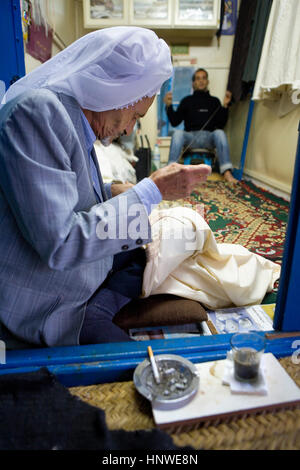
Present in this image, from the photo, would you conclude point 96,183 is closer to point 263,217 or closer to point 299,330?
point 299,330

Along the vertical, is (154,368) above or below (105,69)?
below

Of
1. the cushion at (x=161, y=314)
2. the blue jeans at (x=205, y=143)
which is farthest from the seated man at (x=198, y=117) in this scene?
the cushion at (x=161, y=314)

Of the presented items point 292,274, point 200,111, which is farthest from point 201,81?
point 292,274

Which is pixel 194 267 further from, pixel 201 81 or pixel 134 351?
pixel 201 81

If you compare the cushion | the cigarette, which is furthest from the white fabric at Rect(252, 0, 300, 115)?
the cigarette

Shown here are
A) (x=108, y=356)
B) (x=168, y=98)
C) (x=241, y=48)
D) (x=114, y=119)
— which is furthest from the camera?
(x=168, y=98)

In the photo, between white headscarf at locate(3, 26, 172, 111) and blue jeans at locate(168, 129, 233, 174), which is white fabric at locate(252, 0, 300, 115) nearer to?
blue jeans at locate(168, 129, 233, 174)

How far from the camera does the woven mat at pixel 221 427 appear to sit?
588 mm

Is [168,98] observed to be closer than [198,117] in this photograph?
Yes

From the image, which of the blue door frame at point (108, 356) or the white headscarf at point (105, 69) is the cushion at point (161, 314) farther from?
the white headscarf at point (105, 69)

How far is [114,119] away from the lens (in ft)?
3.07

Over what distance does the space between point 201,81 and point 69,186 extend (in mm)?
4020

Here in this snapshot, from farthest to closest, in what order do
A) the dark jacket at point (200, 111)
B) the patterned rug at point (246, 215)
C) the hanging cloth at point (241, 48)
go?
the dark jacket at point (200, 111)
the hanging cloth at point (241, 48)
the patterned rug at point (246, 215)

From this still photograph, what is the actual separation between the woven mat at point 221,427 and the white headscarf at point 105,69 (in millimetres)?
721
